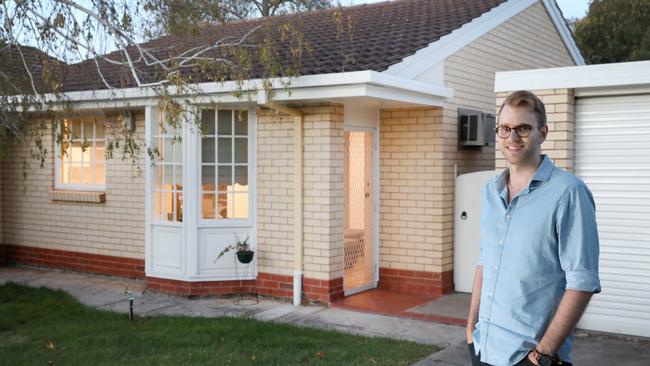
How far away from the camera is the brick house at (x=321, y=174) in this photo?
8461mm

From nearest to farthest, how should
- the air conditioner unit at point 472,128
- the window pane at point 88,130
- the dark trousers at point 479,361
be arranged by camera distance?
the dark trousers at point 479,361, the air conditioner unit at point 472,128, the window pane at point 88,130

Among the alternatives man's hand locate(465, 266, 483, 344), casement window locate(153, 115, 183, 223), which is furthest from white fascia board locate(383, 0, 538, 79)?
man's hand locate(465, 266, 483, 344)

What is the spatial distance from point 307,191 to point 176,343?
2.76 metres

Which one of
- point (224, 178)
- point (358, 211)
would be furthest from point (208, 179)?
point (358, 211)

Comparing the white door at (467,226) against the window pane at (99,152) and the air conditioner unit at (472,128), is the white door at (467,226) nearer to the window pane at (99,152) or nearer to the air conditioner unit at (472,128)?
the air conditioner unit at (472,128)

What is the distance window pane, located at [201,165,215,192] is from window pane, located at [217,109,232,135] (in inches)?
20.0

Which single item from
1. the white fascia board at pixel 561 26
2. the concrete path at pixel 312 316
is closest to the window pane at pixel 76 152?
the concrete path at pixel 312 316

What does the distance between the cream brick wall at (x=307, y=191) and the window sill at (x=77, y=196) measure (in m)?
3.04

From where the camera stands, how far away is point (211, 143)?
905cm

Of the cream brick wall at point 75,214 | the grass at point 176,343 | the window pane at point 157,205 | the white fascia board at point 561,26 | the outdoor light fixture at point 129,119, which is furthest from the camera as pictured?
the white fascia board at point 561,26

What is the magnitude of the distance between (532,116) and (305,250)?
20.1 feet

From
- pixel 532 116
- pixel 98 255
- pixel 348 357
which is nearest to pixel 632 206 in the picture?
pixel 348 357

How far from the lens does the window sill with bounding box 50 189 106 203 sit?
1058 cm

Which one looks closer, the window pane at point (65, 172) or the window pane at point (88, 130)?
the window pane at point (88, 130)
